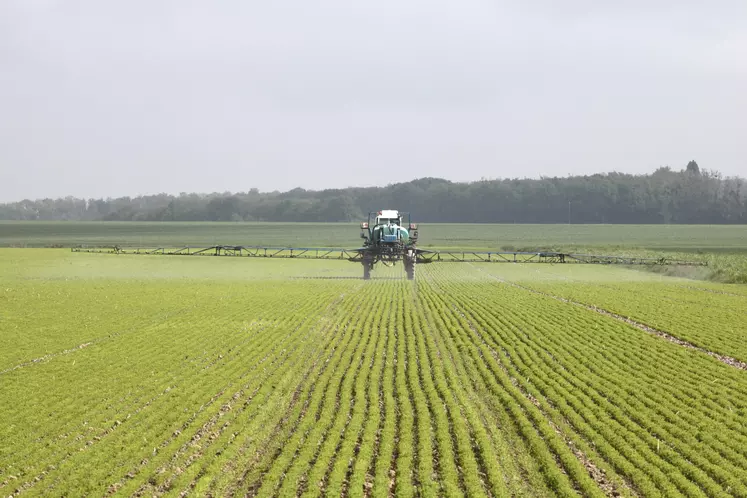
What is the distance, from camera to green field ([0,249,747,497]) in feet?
38.0

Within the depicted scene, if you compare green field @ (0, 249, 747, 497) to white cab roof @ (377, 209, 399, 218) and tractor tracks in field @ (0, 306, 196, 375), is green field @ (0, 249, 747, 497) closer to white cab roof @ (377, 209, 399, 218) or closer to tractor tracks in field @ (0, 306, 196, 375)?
tractor tracks in field @ (0, 306, 196, 375)

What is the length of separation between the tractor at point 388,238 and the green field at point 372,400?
734 centimetres

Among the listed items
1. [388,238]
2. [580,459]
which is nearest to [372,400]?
[580,459]

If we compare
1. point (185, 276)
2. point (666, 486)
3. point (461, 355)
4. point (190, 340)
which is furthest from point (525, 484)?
point (185, 276)

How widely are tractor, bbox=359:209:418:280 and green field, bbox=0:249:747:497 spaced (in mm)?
7341

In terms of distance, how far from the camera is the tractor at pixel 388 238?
41844mm

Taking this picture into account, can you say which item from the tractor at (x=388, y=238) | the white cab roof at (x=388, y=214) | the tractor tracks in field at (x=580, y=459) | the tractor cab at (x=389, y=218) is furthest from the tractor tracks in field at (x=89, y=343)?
the tractor tracks in field at (x=580, y=459)

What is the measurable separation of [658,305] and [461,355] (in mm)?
20832

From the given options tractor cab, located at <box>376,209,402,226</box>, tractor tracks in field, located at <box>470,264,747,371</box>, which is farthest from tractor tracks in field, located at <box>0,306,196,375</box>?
tractor tracks in field, located at <box>470,264,747,371</box>

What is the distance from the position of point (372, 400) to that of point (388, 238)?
25.8 metres

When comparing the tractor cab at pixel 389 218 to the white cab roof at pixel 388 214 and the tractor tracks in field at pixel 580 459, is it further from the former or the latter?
the tractor tracks in field at pixel 580 459

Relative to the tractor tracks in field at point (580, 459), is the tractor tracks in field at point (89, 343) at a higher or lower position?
higher

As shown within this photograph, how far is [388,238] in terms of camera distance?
41594mm

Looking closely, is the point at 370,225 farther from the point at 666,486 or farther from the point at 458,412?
the point at 666,486
